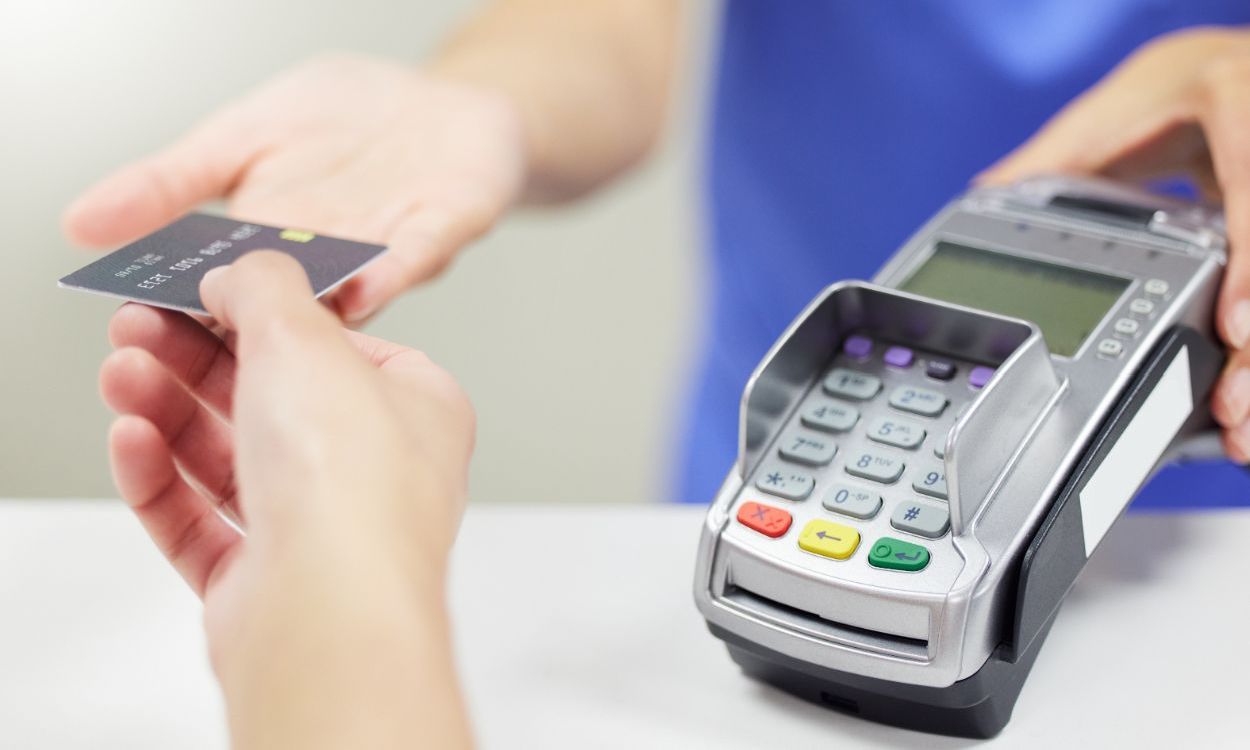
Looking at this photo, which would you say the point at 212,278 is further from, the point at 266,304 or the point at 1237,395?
the point at 1237,395

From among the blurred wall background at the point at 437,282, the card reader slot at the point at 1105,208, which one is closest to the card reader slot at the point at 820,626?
the card reader slot at the point at 1105,208

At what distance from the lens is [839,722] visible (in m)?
0.43

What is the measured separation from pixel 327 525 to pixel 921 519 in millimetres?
181

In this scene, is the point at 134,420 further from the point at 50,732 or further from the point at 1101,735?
the point at 1101,735

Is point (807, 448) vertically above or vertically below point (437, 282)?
above

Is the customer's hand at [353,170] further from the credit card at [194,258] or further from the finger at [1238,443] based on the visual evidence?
the finger at [1238,443]

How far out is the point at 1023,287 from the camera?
509 mm

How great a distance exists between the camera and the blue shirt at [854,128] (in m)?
0.79

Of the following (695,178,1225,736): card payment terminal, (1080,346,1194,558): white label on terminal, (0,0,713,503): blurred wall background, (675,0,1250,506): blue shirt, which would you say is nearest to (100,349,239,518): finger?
(695,178,1225,736): card payment terminal

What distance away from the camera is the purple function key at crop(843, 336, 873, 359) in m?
0.48

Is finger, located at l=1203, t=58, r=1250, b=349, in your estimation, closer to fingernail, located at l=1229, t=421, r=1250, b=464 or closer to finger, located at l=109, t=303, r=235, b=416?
fingernail, located at l=1229, t=421, r=1250, b=464

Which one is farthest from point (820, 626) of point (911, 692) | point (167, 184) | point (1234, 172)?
point (167, 184)

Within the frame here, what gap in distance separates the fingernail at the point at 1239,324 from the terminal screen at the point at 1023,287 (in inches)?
1.6

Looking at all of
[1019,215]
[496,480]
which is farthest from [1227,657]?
[496,480]
